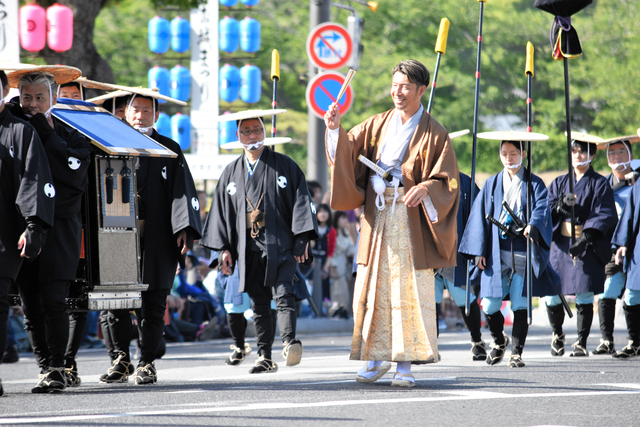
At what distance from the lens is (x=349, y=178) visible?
5844 millimetres

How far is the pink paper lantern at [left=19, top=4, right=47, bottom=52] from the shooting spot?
1309 cm

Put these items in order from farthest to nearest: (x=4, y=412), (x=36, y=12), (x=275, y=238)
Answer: (x=36, y=12), (x=275, y=238), (x=4, y=412)

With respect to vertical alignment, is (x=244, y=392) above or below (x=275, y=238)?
below

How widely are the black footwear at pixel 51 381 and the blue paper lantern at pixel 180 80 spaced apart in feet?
43.5

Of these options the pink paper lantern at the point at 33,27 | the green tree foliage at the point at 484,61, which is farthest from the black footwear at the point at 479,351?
the green tree foliage at the point at 484,61

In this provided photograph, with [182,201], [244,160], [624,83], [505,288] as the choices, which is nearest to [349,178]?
[182,201]

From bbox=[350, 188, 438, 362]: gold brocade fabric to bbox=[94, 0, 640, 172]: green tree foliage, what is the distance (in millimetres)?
16323

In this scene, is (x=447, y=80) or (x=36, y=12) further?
(x=447, y=80)

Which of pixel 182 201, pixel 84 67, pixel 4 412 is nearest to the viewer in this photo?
pixel 4 412

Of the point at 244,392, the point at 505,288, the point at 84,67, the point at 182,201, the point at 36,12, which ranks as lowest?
the point at 244,392

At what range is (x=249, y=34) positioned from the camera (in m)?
18.4

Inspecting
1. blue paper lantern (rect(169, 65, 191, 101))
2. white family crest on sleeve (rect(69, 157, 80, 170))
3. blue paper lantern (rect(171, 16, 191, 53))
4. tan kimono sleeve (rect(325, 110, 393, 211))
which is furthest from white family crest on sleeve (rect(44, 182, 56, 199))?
blue paper lantern (rect(171, 16, 191, 53))

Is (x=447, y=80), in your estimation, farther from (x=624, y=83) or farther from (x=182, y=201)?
(x=182, y=201)

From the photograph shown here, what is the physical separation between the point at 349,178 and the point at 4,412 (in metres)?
2.39
